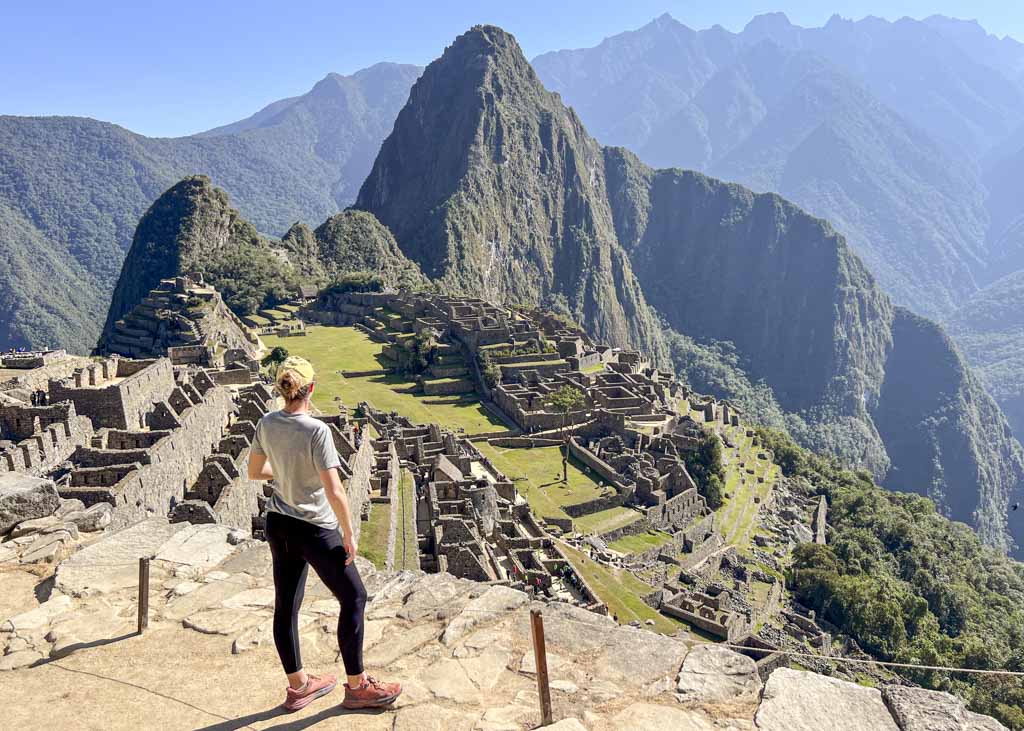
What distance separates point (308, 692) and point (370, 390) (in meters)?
51.4

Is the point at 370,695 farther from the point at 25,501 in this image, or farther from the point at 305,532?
the point at 25,501

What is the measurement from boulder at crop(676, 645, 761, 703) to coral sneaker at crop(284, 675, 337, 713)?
2.60 m

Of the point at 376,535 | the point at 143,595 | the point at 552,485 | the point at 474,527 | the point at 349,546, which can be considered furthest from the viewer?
the point at 552,485

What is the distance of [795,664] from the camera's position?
31.9 meters

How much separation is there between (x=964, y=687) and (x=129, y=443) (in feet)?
140

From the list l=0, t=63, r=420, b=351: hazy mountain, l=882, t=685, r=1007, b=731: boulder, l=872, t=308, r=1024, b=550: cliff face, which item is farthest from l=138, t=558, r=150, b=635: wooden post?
l=872, t=308, r=1024, b=550: cliff face

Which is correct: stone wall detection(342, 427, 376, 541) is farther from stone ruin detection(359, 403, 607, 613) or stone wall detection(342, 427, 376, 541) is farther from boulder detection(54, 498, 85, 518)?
boulder detection(54, 498, 85, 518)

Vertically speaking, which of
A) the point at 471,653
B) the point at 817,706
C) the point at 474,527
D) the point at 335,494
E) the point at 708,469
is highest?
the point at 335,494

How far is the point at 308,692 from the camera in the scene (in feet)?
17.4

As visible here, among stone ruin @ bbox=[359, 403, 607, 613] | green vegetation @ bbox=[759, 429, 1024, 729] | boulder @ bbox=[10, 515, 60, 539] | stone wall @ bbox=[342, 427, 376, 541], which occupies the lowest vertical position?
green vegetation @ bbox=[759, 429, 1024, 729]

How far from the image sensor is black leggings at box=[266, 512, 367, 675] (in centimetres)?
530

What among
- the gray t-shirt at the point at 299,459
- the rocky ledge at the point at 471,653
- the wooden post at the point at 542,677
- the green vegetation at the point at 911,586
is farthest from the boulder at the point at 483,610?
the green vegetation at the point at 911,586

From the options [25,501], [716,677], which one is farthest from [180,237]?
[716,677]

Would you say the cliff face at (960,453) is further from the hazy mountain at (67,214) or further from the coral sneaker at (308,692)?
the coral sneaker at (308,692)
